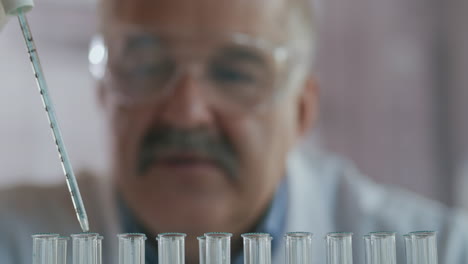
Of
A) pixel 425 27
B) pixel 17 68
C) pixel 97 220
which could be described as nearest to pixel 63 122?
pixel 17 68

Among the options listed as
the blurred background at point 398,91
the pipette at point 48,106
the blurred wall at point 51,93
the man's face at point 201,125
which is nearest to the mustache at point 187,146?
the man's face at point 201,125

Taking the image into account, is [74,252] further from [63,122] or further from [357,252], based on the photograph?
[63,122]

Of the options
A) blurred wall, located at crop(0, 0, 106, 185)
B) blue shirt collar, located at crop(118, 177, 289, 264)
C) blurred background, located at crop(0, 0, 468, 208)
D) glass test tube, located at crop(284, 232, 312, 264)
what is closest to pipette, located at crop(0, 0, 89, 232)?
glass test tube, located at crop(284, 232, 312, 264)

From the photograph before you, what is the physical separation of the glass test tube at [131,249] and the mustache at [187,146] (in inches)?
16.0

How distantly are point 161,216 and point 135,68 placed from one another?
20 centimetres

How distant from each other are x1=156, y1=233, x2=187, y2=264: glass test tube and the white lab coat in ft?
1.81

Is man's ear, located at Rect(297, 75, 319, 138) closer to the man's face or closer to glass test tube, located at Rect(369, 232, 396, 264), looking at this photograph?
the man's face

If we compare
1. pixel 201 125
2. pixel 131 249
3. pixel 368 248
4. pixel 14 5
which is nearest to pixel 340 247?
pixel 368 248

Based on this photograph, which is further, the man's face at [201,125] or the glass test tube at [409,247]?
the man's face at [201,125]

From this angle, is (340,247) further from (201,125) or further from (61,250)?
(201,125)

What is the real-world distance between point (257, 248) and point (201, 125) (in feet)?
1.41

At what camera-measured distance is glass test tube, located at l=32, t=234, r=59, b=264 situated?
36cm

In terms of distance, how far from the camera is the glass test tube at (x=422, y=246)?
1.23 feet

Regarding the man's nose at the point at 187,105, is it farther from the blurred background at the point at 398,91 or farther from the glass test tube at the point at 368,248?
the blurred background at the point at 398,91
